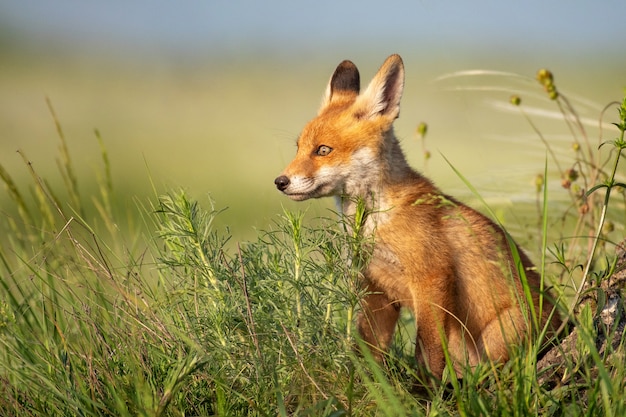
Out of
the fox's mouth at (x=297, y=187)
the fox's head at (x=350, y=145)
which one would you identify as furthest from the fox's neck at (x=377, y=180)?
the fox's mouth at (x=297, y=187)

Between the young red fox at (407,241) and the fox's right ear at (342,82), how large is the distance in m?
0.52

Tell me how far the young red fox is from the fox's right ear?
52 centimetres

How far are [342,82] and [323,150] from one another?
95cm

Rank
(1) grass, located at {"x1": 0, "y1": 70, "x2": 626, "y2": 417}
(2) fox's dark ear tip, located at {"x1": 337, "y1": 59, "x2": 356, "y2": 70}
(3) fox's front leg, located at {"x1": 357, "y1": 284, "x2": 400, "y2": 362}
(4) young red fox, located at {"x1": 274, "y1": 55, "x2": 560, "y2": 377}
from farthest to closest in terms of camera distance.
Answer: (2) fox's dark ear tip, located at {"x1": 337, "y1": 59, "x2": 356, "y2": 70} → (3) fox's front leg, located at {"x1": 357, "y1": 284, "x2": 400, "y2": 362} → (4) young red fox, located at {"x1": 274, "y1": 55, "x2": 560, "y2": 377} → (1) grass, located at {"x1": 0, "y1": 70, "x2": 626, "y2": 417}

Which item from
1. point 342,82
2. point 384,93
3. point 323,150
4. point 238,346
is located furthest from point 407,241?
point 342,82

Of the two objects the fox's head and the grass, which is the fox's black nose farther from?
the grass

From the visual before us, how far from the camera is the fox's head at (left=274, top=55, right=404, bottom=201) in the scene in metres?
4.59

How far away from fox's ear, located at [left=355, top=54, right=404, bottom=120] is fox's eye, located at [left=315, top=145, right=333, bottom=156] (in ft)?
1.13

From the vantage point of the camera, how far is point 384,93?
16.2 feet

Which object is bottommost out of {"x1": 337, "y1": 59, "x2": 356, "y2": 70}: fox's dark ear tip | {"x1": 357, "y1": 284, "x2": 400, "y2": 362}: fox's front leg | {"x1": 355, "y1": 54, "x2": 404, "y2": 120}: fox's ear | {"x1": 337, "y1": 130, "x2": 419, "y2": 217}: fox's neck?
{"x1": 357, "y1": 284, "x2": 400, "y2": 362}: fox's front leg

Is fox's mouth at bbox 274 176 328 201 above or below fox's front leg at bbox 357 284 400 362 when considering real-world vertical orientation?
above

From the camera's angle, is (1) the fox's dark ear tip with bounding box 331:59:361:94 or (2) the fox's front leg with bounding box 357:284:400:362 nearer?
(2) the fox's front leg with bounding box 357:284:400:362

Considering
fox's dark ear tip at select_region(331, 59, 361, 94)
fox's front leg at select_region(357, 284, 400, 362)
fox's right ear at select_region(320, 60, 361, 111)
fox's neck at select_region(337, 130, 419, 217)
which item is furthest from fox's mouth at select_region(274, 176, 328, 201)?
fox's dark ear tip at select_region(331, 59, 361, 94)

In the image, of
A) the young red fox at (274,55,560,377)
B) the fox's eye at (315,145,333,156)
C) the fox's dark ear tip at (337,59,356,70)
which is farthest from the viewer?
the fox's dark ear tip at (337,59,356,70)
